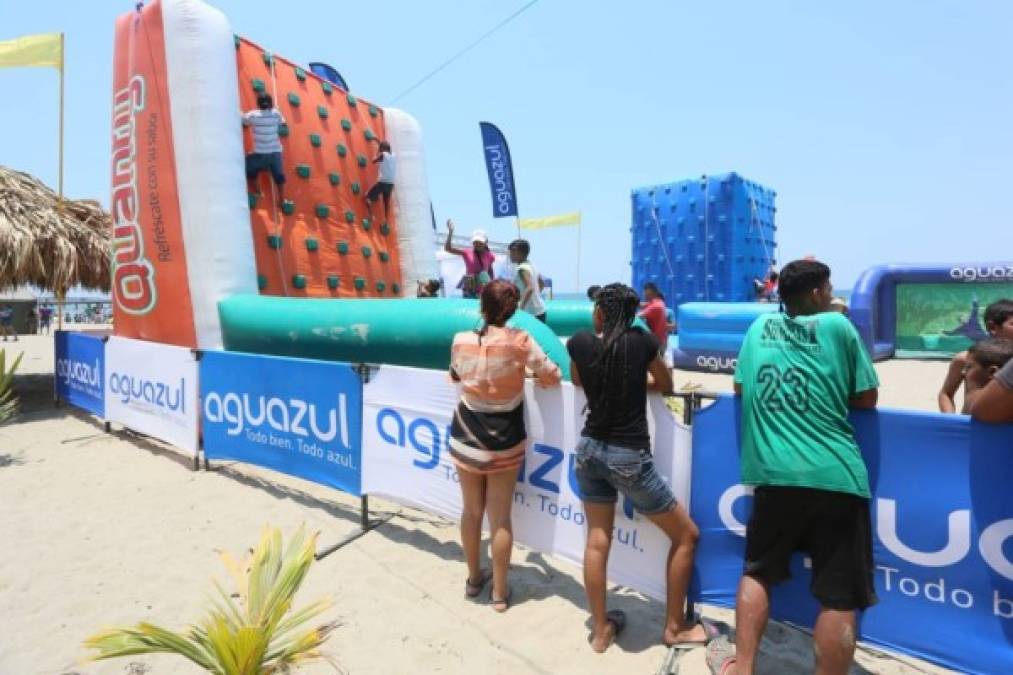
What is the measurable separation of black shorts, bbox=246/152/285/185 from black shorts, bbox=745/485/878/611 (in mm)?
6701

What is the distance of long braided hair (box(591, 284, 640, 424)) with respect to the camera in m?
2.45

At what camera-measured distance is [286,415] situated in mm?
4371

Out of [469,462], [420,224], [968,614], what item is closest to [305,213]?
[420,224]

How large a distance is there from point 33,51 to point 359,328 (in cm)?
743

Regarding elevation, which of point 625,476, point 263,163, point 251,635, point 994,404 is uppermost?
point 263,163

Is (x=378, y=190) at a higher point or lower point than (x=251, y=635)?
higher

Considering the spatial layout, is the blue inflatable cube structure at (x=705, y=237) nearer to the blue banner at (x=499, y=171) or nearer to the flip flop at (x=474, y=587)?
the blue banner at (x=499, y=171)

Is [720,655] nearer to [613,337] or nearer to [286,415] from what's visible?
[613,337]

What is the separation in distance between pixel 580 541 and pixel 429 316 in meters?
2.29

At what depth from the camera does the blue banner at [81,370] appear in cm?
662

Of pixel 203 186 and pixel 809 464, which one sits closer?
pixel 809 464

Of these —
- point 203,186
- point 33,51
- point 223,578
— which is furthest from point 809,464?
point 33,51

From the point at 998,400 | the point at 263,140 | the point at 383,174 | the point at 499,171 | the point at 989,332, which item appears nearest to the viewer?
the point at 998,400

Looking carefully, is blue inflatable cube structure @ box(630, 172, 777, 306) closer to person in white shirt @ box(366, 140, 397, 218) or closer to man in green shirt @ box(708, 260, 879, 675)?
person in white shirt @ box(366, 140, 397, 218)
